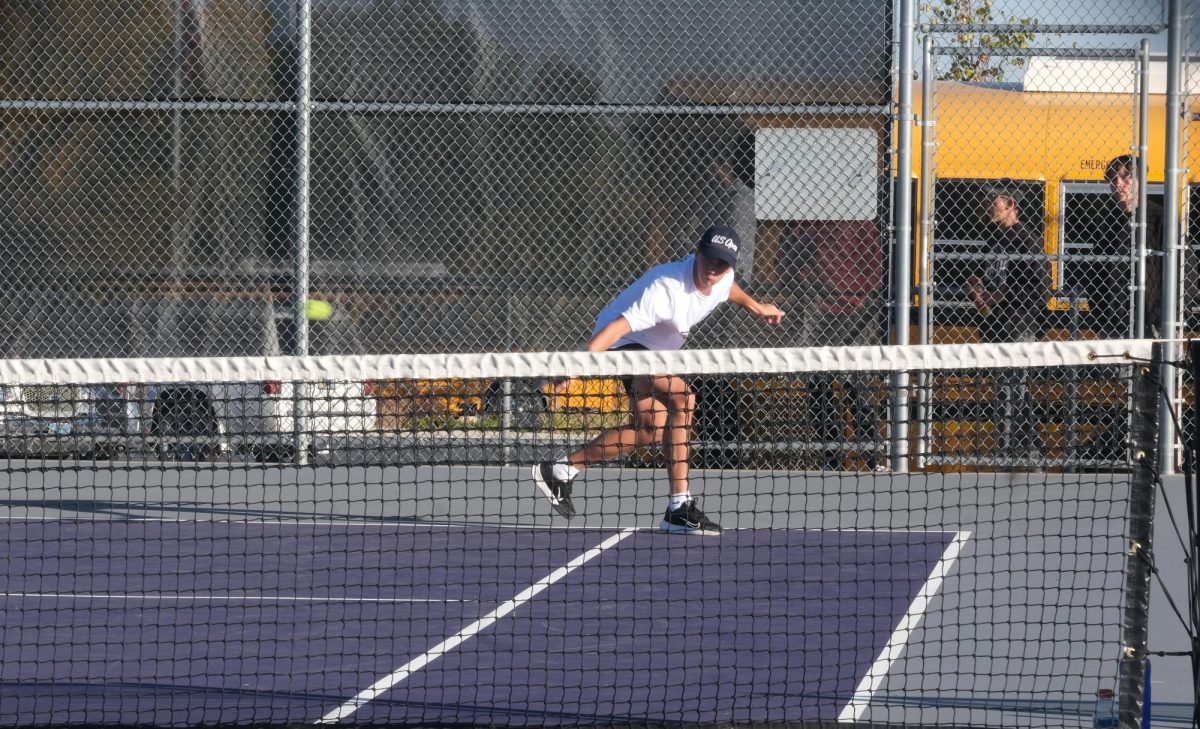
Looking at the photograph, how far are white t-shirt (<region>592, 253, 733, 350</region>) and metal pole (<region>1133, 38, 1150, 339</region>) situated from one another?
328 cm

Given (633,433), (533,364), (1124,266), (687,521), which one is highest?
(1124,266)

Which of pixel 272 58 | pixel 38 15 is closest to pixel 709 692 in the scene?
pixel 272 58

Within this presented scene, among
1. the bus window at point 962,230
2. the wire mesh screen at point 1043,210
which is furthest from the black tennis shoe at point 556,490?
the bus window at point 962,230

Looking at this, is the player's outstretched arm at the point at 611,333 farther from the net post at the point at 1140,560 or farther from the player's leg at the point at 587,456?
the net post at the point at 1140,560

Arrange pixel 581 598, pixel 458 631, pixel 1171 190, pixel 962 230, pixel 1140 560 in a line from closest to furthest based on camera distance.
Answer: pixel 1140 560
pixel 458 631
pixel 581 598
pixel 1171 190
pixel 962 230

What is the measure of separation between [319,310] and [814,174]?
3136mm

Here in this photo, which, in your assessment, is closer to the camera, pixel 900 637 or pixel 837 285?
pixel 900 637

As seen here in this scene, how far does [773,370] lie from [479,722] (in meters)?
1.21

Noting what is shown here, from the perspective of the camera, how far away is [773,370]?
446 centimetres

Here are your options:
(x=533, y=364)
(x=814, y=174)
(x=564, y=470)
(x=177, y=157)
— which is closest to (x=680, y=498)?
(x=564, y=470)

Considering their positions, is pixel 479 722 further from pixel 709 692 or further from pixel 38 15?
pixel 38 15

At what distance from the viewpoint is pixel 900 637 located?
5461 millimetres

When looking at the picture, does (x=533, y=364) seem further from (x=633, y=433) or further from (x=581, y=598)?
(x=633, y=433)

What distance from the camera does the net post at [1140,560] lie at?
397 centimetres
